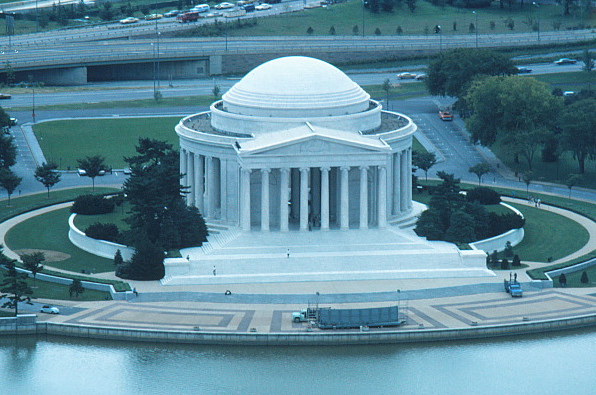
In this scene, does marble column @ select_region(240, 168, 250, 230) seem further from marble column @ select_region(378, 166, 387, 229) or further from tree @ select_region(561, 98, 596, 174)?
tree @ select_region(561, 98, 596, 174)

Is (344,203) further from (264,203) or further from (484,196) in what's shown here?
(484,196)

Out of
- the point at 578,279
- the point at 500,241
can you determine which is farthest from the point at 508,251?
the point at 578,279

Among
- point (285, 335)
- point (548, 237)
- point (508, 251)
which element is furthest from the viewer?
point (548, 237)

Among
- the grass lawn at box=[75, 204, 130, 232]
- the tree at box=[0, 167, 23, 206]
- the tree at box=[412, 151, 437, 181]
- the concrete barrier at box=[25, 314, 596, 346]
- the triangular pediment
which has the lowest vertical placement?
the concrete barrier at box=[25, 314, 596, 346]

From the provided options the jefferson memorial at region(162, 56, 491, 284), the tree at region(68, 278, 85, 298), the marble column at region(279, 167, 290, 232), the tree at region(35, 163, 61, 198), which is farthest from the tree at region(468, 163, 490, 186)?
the tree at region(68, 278, 85, 298)

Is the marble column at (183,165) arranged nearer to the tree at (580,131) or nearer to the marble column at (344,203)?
the marble column at (344,203)

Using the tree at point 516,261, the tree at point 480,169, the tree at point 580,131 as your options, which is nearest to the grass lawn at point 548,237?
the tree at point 516,261
